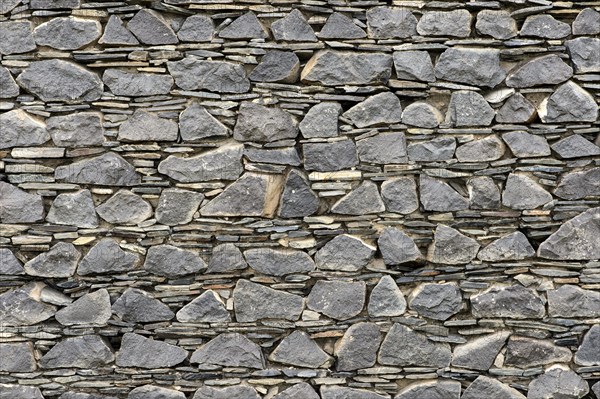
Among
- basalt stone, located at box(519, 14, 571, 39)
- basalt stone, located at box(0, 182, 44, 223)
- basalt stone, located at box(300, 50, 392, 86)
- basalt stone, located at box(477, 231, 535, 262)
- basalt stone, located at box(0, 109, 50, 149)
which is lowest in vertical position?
basalt stone, located at box(477, 231, 535, 262)

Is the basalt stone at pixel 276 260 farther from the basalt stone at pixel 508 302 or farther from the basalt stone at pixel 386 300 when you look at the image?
the basalt stone at pixel 508 302

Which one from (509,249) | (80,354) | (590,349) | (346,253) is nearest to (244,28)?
(346,253)

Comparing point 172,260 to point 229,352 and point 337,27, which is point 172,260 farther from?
point 337,27

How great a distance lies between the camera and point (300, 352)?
3.51 metres

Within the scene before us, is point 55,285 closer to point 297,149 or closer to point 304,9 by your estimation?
point 297,149

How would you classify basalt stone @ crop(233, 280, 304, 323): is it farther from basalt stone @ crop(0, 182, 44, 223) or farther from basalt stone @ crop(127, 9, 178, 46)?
basalt stone @ crop(127, 9, 178, 46)

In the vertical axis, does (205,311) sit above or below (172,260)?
below

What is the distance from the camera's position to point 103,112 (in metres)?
3.47

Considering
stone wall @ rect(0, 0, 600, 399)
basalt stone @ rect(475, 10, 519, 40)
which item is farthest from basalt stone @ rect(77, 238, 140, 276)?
basalt stone @ rect(475, 10, 519, 40)

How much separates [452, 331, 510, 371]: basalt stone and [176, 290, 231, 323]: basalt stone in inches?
48.5

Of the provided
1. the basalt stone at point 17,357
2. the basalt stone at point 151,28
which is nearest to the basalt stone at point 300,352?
the basalt stone at point 17,357

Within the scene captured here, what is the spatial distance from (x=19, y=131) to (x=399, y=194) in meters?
1.97

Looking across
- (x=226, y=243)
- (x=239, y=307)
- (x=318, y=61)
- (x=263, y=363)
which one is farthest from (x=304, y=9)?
(x=263, y=363)

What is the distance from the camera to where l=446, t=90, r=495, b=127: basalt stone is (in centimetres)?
346
